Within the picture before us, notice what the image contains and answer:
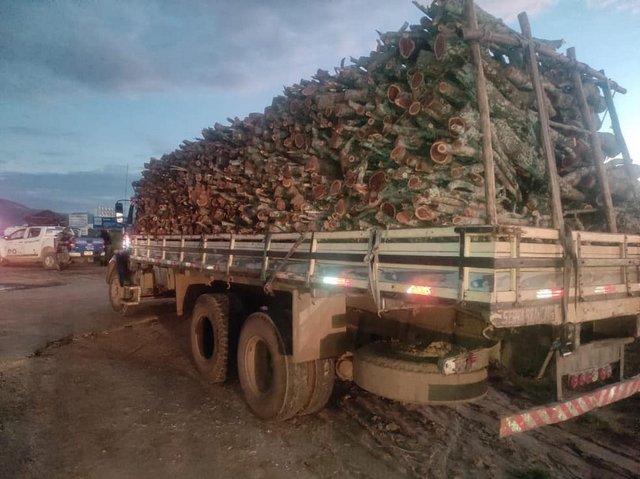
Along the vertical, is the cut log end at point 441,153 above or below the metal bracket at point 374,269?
above

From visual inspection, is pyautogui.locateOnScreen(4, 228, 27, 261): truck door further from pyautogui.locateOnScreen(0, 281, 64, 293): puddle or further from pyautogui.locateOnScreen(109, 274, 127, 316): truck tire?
pyautogui.locateOnScreen(109, 274, 127, 316): truck tire

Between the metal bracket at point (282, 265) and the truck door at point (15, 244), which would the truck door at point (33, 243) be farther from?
the metal bracket at point (282, 265)

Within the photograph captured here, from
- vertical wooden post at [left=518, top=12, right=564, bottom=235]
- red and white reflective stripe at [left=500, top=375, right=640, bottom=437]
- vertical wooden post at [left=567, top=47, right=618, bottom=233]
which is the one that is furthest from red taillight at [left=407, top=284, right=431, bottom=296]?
vertical wooden post at [left=567, top=47, right=618, bottom=233]

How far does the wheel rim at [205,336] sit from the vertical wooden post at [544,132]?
4.48 m

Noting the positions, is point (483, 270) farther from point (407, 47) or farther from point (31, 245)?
Answer: point (31, 245)

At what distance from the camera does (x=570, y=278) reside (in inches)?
117

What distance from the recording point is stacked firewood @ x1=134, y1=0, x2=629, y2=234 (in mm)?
3736

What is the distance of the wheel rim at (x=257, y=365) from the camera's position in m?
4.86

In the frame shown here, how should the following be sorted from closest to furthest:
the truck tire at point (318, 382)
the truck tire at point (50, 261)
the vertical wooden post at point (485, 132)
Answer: the vertical wooden post at point (485, 132), the truck tire at point (318, 382), the truck tire at point (50, 261)

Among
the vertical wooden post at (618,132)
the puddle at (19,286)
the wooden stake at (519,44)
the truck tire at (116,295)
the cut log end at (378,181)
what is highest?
the wooden stake at (519,44)

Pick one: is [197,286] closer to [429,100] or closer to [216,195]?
[216,195]

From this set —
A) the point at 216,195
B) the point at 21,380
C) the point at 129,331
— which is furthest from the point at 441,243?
the point at 129,331

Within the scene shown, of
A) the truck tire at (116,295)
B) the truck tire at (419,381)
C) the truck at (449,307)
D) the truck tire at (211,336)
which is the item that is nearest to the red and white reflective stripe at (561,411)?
the truck at (449,307)

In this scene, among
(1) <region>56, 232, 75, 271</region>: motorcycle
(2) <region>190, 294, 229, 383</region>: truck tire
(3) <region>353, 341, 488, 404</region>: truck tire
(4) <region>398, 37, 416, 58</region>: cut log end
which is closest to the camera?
(3) <region>353, 341, 488, 404</region>: truck tire
